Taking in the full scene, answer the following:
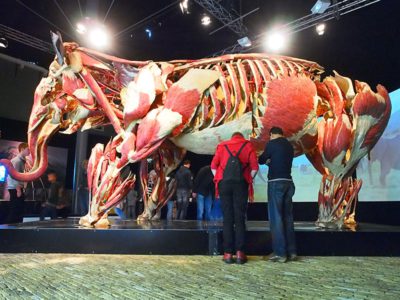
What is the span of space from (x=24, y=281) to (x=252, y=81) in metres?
3.48

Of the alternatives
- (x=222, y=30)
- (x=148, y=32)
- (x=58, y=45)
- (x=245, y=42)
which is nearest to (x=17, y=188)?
(x=58, y=45)

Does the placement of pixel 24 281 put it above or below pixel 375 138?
below

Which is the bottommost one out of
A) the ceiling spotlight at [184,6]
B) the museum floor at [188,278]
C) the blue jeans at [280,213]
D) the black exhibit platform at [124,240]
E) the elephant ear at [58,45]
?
the museum floor at [188,278]

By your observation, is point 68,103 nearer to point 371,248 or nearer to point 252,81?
point 252,81

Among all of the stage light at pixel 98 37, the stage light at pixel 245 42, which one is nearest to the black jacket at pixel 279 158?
the stage light at pixel 245 42

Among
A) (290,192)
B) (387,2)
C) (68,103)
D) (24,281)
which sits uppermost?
(387,2)

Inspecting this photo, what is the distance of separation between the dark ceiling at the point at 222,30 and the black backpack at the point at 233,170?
4.66 m

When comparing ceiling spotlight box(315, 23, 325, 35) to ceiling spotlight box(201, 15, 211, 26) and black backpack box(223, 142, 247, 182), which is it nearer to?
ceiling spotlight box(201, 15, 211, 26)

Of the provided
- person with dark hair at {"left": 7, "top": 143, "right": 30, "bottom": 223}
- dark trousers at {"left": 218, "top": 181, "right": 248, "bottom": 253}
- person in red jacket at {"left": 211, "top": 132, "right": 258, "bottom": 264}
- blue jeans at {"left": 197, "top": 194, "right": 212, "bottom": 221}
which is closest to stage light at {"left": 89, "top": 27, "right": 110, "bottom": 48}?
person with dark hair at {"left": 7, "top": 143, "right": 30, "bottom": 223}

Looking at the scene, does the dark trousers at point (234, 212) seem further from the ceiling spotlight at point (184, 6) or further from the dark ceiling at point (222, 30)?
the ceiling spotlight at point (184, 6)

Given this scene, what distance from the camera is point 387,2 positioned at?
6.78 meters

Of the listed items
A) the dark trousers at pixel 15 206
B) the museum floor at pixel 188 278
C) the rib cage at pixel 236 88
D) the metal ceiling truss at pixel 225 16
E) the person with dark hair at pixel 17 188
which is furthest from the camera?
the metal ceiling truss at pixel 225 16

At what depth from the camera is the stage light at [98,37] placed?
875 cm

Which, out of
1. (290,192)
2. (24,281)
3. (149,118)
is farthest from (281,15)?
(24,281)
